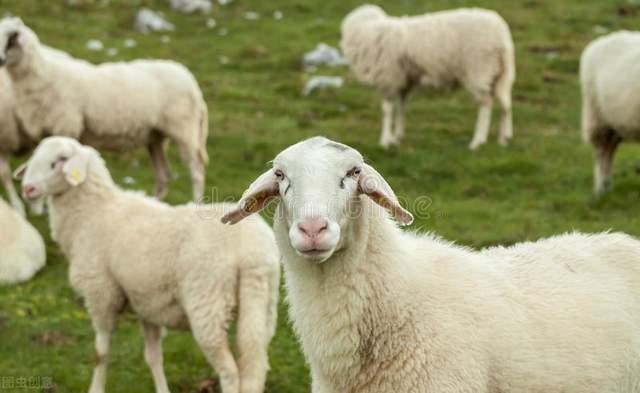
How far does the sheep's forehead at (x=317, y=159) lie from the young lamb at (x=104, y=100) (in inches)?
307

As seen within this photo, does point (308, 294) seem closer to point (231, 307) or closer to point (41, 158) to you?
point (231, 307)

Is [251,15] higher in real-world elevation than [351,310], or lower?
lower

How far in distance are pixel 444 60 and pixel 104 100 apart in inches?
235

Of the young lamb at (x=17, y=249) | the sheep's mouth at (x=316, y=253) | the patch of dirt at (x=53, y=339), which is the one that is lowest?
the young lamb at (x=17, y=249)

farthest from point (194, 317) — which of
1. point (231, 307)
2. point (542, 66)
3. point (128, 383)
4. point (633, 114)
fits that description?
point (542, 66)

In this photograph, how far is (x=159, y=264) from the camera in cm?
675

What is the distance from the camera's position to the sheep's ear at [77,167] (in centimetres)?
750

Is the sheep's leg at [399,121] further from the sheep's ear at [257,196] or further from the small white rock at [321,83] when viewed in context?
the sheep's ear at [257,196]

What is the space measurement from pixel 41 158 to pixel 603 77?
7.32 metres

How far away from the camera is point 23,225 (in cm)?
1003

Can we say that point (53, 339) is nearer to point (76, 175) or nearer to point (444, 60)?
point (76, 175)

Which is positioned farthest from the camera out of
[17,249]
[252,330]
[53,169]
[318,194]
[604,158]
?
[604,158]

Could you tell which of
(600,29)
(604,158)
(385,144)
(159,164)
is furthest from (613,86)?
(600,29)

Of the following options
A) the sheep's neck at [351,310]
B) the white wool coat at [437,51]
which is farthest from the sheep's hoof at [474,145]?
the sheep's neck at [351,310]
